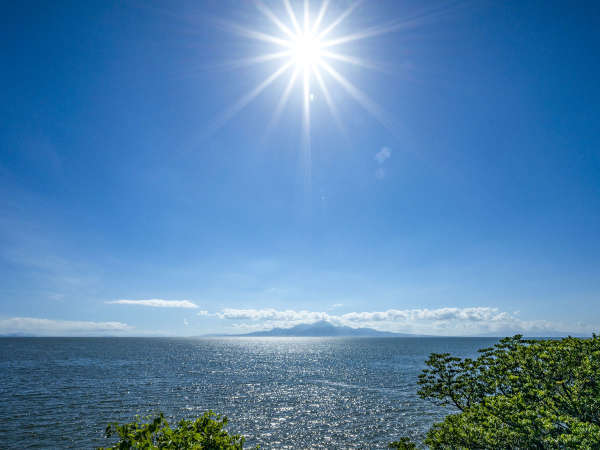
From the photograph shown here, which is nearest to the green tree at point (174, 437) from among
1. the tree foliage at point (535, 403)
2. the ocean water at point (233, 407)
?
the tree foliage at point (535, 403)

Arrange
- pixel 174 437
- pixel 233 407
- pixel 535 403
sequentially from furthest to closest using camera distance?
Result: pixel 233 407 < pixel 535 403 < pixel 174 437

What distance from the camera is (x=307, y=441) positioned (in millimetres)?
36938

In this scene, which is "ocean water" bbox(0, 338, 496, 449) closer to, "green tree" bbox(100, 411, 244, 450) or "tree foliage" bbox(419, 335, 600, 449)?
"tree foliage" bbox(419, 335, 600, 449)

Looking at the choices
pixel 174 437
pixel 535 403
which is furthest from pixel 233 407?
pixel 174 437

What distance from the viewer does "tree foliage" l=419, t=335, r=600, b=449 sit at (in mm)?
15812

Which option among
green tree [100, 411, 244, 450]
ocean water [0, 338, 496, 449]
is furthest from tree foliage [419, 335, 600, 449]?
Result: ocean water [0, 338, 496, 449]

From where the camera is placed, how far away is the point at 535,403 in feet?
64.7

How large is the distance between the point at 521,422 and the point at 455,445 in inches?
205

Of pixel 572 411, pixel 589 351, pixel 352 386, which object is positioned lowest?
pixel 352 386

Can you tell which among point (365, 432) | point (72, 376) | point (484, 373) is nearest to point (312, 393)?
point (365, 432)

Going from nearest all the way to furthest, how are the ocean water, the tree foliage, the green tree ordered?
1. the green tree
2. the tree foliage
3. the ocean water

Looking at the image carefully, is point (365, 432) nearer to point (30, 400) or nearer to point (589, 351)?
point (589, 351)

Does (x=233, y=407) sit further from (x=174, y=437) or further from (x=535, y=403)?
(x=174, y=437)

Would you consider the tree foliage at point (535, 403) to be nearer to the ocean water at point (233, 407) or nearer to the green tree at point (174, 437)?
the green tree at point (174, 437)
